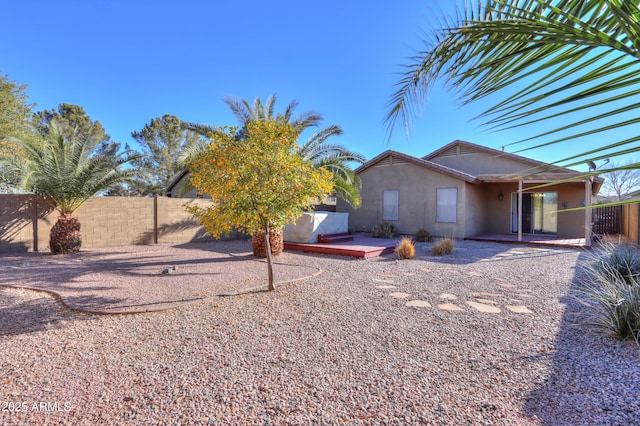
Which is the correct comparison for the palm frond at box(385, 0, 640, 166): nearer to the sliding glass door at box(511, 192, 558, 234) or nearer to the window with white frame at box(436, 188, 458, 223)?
the window with white frame at box(436, 188, 458, 223)

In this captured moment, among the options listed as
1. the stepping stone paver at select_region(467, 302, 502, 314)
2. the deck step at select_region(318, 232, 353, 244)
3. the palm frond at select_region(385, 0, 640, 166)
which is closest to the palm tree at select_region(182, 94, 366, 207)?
the deck step at select_region(318, 232, 353, 244)

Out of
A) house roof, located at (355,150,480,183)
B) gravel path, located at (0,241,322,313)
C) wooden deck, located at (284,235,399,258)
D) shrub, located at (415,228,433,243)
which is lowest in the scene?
gravel path, located at (0,241,322,313)

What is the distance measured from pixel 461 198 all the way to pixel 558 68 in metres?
13.8

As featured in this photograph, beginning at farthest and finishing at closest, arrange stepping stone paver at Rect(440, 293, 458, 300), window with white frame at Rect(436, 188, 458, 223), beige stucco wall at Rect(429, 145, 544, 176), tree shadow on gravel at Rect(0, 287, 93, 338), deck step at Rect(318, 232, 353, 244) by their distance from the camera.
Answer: beige stucco wall at Rect(429, 145, 544, 176) → window with white frame at Rect(436, 188, 458, 223) → deck step at Rect(318, 232, 353, 244) → stepping stone paver at Rect(440, 293, 458, 300) → tree shadow on gravel at Rect(0, 287, 93, 338)

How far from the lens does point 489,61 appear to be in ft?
3.66

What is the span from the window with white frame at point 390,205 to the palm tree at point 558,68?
47.5ft

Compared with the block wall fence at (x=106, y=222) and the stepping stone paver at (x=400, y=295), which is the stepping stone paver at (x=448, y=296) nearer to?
the stepping stone paver at (x=400, y=295)

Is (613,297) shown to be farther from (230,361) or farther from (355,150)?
(355,150)

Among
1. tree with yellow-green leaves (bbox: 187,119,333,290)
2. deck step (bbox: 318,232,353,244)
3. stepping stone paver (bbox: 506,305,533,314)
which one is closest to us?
stepping stone paver (bbox: 506,305,533,314)

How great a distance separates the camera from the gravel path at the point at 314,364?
2.43m

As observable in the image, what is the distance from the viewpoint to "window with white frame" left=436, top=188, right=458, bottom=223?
13820 mm

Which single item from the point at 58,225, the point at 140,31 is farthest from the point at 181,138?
the point at 58,225

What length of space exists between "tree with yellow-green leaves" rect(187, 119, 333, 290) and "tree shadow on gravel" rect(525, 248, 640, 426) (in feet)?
13.3

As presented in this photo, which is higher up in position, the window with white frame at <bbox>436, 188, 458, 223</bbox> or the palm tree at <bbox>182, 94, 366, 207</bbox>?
the palm tree at <bbox>182, 94, 366, 207</bbox>
